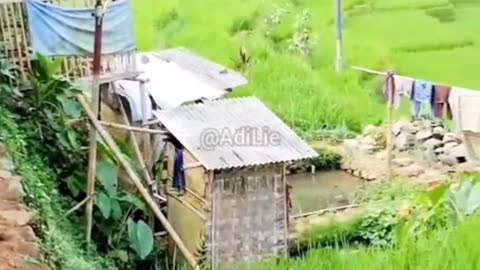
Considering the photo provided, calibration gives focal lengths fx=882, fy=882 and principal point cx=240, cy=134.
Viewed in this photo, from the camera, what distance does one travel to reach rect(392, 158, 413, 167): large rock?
320 inches

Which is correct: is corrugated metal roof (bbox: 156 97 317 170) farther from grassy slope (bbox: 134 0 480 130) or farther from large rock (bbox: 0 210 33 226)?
grassy slope (bbox: 134 0 480 130)

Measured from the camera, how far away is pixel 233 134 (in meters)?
5.55

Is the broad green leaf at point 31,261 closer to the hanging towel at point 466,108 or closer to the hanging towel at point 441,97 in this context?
the hanging towel at point 466,108

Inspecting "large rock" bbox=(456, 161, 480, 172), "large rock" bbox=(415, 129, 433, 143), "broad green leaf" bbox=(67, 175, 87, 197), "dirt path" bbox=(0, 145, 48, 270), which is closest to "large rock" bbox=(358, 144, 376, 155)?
"large rock" bbox=(415, 129, 433, 143)

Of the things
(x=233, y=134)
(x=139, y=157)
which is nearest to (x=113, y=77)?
(x=139, y=157)

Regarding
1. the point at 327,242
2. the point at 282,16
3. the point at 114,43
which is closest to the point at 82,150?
the point at 114,43

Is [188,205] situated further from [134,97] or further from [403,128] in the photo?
[403,128]

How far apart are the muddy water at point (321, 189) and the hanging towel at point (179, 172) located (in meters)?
1.73

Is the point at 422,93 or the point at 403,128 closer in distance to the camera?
the point at 422,93

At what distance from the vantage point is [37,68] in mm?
5227

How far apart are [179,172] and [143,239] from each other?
2.37ft

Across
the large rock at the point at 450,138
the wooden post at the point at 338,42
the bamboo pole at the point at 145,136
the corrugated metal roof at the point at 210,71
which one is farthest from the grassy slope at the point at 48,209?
the wooden post at the point at 338,42

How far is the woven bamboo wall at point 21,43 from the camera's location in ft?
17.6

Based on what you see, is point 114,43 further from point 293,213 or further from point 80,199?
point 293,213
